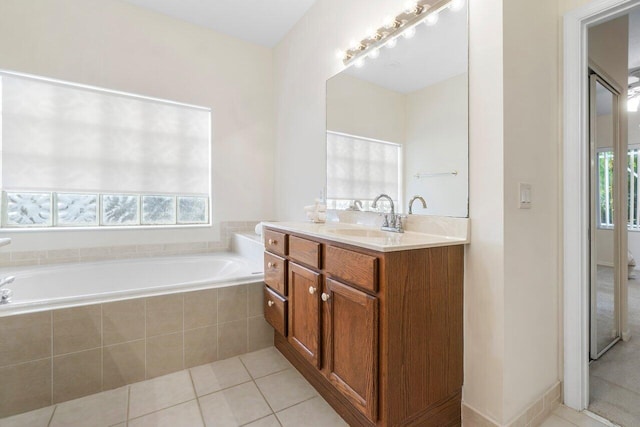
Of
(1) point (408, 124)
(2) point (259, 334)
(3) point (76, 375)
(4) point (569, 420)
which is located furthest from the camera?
(2) point (259, 334)

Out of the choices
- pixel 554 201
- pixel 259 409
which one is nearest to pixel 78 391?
pixel 259 409

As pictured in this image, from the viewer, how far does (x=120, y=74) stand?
267 centimetres

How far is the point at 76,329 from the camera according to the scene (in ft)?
5.33

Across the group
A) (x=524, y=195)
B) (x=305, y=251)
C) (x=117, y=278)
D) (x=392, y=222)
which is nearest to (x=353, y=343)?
(x=305, y=251)

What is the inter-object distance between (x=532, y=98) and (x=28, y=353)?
283cm

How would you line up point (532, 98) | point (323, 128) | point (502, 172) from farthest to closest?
1. point (323, 128)
2. point (532, 98)
3. point (502, 172)

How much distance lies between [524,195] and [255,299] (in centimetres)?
178

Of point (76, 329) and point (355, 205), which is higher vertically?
point (355, 205)

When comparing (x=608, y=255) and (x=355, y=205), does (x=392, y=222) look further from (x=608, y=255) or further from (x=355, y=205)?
(x=608, y=255)

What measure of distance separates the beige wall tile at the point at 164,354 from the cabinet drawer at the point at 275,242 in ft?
2.64

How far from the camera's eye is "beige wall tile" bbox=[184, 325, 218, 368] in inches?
75.6

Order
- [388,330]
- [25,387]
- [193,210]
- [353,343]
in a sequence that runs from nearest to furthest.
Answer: [388,330], [353,343], [25,387], [193,210]

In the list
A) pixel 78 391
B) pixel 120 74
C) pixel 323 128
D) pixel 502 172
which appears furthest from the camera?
pixel 120 74

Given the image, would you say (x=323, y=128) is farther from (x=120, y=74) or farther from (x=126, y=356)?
(x=126, y=356)
